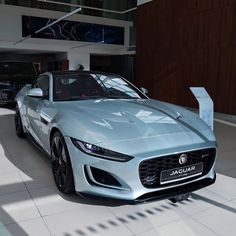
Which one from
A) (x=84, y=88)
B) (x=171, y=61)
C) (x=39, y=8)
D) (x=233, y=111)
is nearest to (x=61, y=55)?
(x=39, y=8)

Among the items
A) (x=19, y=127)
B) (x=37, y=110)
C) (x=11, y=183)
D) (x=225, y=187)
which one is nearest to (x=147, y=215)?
(x=225, y=187)

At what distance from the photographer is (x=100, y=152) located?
217 cm

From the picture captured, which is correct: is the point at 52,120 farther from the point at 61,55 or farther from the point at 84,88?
the point at 61,55

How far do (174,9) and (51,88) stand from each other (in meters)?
6.68

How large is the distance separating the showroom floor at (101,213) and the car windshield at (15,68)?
663cm

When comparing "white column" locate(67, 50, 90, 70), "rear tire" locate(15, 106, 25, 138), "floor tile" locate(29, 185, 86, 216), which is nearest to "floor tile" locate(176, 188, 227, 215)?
"floor tile" locate(29, 185, 86, 216)

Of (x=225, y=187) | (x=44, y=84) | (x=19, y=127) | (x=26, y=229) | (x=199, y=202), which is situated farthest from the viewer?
(x=19, y=127)

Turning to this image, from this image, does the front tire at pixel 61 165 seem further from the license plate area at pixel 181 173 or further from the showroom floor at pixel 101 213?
the license plate area at pixel 181 173

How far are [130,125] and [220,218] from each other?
1044 millimetres

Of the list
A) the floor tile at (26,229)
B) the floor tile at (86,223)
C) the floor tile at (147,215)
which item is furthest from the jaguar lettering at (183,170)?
the floor tile at (26,229)

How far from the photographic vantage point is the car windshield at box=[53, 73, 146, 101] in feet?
10.9

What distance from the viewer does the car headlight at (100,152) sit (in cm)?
212

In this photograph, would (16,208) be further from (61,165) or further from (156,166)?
(156,166)

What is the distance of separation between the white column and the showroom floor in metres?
14.3
